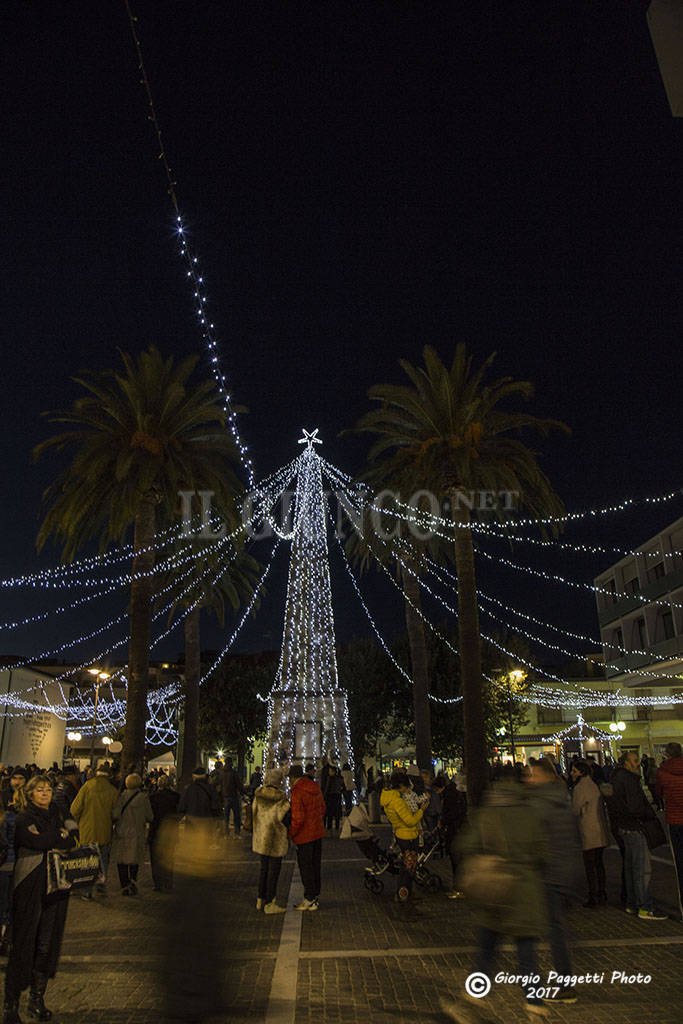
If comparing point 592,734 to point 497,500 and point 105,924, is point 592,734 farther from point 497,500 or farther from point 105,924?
point 105,924

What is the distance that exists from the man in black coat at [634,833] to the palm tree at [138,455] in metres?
11.8

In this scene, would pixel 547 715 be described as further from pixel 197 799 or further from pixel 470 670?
pixel 197 799

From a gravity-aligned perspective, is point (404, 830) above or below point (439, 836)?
above

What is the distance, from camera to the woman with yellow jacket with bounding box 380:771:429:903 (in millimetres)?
9375

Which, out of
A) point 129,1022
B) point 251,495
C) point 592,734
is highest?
point 251,495

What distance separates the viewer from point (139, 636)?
17656 millimetres

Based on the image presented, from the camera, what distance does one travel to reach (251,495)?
23.5 meters

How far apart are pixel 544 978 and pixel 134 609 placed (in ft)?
44.6

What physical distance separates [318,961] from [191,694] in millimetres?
20179

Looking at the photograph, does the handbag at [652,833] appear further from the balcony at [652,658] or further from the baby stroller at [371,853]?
the balcony at [652,658]

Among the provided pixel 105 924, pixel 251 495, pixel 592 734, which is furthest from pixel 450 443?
pixel 592 734

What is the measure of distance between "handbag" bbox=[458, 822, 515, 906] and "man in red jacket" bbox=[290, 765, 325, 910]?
15.7ft

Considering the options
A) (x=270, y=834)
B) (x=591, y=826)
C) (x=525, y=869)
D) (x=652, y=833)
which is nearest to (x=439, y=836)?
(x=270, y=834)

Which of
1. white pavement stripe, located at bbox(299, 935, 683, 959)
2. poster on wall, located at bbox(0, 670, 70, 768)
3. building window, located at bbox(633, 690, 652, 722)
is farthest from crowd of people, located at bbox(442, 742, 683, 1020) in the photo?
building window, located at bbox(633, 690, 652, 722)
